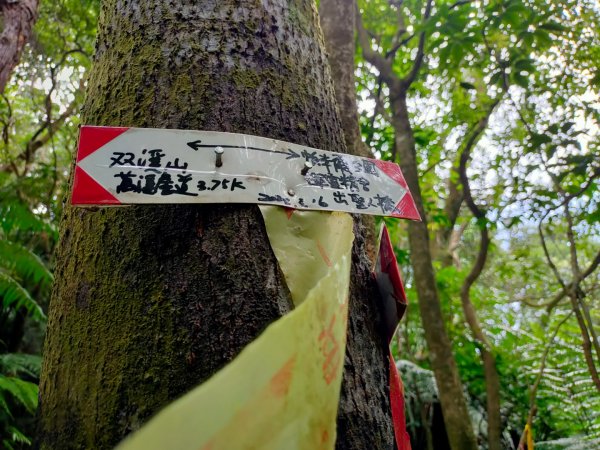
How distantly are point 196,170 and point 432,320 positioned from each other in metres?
2.37

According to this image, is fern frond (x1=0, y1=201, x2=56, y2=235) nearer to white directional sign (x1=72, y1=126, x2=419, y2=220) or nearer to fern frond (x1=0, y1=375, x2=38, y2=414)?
fern frond (x1=0, y1=375, x2=38, y2=414)

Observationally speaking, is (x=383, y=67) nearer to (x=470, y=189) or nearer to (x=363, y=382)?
(x=470, y=189)

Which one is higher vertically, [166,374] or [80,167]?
[80,167]

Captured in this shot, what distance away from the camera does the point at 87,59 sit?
5.17 metres

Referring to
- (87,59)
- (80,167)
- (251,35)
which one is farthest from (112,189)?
(87,59)

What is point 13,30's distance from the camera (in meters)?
2.84

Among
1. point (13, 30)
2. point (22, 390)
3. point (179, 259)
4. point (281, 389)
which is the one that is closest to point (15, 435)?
point (22, 390)

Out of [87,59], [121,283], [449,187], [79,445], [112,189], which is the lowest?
[79,445]

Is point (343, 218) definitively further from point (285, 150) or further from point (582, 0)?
point (582, 0)

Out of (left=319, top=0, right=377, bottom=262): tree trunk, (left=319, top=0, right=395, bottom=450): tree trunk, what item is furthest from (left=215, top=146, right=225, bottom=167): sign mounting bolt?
(left=319, top=0, right=377, bottom=262): tree trunk

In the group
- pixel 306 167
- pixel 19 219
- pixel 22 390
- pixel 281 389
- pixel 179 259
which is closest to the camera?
pixel 281 389

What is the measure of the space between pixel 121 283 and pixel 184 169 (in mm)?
197

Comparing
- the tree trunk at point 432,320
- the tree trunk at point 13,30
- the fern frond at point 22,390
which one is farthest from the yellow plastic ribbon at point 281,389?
the tree trunk at point 13,30

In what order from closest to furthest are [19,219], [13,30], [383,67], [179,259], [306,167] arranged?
[179,259]
[306,167]
[13,30]
[19,219]
[383,67]
